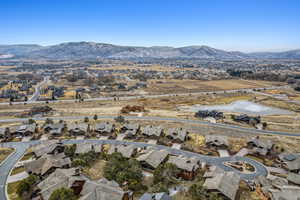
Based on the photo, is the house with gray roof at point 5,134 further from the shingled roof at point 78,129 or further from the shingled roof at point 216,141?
the shingled roof at point 216,141

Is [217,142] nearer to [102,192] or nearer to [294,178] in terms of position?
[294,178]

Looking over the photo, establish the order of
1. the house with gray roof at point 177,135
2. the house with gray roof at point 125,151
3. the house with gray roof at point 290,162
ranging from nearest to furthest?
the house with gray roof at point 290,162 → the house with gray roof at point 125,151 → the house with gray roof at point 177,135

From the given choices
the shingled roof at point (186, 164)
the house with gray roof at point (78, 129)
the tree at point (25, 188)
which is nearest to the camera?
the tree at point (25, 188)

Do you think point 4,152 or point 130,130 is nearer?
point 4,152

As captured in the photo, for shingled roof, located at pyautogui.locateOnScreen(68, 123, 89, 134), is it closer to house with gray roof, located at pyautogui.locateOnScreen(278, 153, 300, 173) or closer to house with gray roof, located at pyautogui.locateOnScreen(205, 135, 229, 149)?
house with gray roof, located at pyautogui.locateOnScreen(205, 135, 229, 149)

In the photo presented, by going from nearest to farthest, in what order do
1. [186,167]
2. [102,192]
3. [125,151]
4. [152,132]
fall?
[102,192]
[186,167]
[125,151]
[152,132]

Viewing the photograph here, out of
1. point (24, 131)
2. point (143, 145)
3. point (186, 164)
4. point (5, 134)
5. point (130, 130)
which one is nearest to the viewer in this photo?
point (186, 164)

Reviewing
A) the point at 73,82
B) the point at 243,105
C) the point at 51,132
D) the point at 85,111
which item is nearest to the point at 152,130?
the point at 51,132

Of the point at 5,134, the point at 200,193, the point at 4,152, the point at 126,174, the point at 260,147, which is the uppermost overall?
the point at 126,174

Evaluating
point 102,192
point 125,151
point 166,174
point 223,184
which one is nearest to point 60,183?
point 102,192

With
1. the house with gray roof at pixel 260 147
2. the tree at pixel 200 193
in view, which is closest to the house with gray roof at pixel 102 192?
the tree at pixel 200 193
